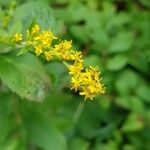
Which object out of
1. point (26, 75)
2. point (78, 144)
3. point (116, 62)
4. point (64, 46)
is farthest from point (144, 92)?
point (64, 46)

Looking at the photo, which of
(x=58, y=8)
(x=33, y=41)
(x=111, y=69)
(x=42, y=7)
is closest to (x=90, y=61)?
(x=111, y=69)

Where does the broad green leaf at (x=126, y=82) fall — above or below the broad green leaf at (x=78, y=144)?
above

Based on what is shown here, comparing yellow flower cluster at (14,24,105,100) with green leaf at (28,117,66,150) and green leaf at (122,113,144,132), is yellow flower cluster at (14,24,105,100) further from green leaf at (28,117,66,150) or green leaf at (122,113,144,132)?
green leaf at (122,113,144,132)

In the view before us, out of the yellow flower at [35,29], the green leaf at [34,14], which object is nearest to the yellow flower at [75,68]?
the yellow flower at [35,29]

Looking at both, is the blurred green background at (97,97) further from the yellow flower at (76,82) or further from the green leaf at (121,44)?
the yellow flower at (76,82)

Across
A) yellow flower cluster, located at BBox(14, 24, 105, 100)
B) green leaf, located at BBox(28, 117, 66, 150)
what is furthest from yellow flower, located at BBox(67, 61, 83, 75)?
green leaf, located at BBox(28, 117, 66, 150)
